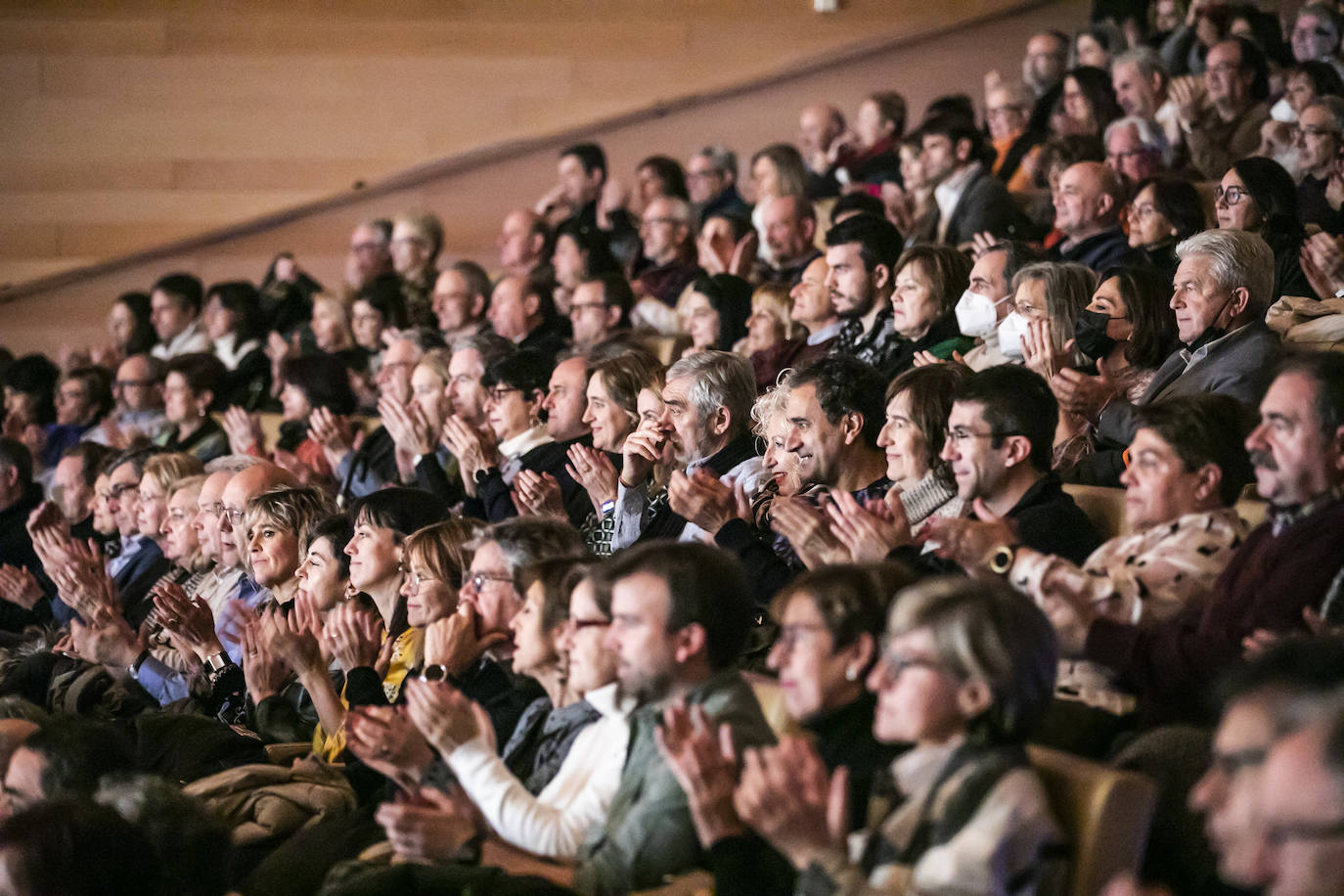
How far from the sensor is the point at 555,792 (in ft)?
6.54

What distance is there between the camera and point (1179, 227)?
3.53 meters

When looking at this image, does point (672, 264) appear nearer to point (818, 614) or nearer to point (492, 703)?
point (492, 703)

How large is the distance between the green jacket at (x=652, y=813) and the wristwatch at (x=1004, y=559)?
15.1 inches

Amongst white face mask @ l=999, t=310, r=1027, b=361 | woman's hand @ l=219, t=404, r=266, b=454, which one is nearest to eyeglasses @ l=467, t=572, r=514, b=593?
white face mask @ l=999, t=310, r=1027, b=361

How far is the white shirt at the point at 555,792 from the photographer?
192cm

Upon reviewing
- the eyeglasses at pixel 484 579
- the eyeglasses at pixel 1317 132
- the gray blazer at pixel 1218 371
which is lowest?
the eyeglasses at pixel 484 579

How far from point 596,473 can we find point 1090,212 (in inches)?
61.4

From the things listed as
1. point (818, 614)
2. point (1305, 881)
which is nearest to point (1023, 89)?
point (818, 614)

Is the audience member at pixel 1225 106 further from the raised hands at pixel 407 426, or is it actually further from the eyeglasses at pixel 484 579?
the eyeglasses at pixel 484 579

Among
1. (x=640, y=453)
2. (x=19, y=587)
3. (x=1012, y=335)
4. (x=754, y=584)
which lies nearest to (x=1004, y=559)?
(x=754, y=584)

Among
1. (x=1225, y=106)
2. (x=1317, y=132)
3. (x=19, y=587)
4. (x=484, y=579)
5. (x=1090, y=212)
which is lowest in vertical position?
(x=19, y=587)

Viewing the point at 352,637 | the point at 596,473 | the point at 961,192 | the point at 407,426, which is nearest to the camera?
the point at 352,637

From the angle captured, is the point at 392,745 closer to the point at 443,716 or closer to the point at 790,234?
the point at 443,716

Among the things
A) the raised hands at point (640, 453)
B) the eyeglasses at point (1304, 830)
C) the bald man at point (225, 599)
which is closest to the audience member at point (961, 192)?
the raised hands at point (640, 453)
